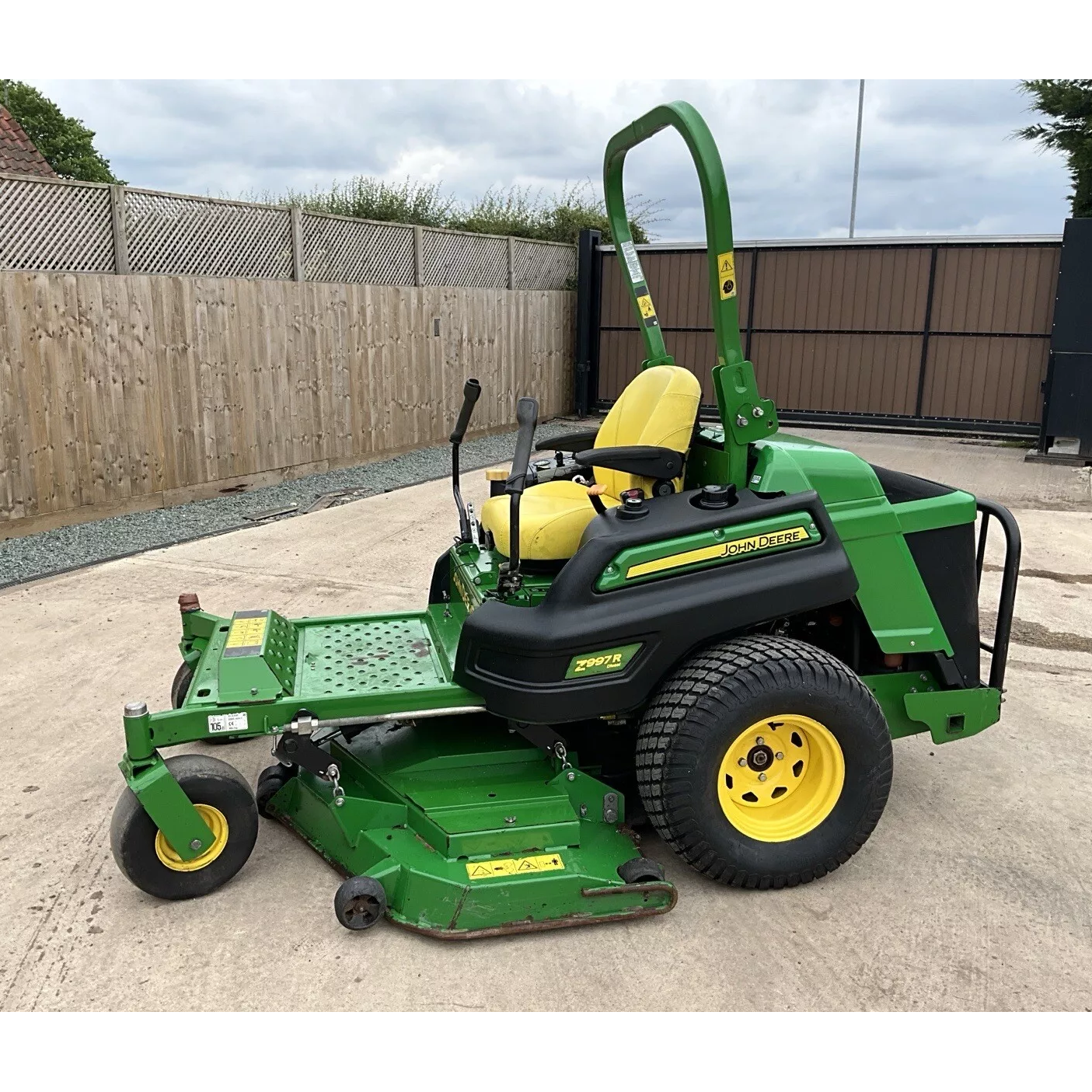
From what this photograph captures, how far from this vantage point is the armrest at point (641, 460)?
2936 millimetres

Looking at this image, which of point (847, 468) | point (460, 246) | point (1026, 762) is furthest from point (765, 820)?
point (460, 246)

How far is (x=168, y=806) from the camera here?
2.69 m

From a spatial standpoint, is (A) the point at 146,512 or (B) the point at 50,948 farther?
(A) the point at 146,512

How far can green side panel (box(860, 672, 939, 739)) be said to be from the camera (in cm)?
326

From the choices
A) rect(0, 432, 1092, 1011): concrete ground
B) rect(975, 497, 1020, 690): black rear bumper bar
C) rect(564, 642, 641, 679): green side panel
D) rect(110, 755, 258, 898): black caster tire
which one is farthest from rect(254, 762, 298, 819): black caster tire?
rect(975, 497, 1020, 690): black rear bumper bar

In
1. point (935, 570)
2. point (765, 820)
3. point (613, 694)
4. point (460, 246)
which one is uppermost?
point (460, 246)

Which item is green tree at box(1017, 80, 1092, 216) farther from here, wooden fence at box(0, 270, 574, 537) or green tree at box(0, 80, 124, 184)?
green tree at box(0, 80, 124, 184)

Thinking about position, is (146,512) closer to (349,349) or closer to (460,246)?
(349,349)

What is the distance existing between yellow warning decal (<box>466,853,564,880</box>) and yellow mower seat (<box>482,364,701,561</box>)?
944 mm

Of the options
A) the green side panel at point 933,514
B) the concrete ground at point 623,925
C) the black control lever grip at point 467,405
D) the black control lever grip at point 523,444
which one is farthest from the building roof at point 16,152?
the green side panel at point 933,514

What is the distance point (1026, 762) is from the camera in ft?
12.3

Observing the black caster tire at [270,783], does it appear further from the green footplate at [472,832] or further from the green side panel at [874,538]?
the green side panel at [874,538]

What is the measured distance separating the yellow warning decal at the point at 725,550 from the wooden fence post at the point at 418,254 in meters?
8.19
